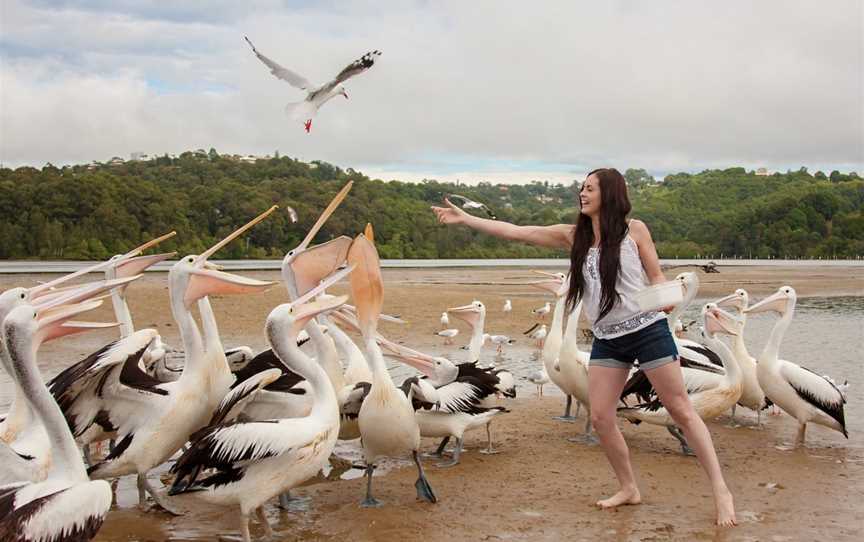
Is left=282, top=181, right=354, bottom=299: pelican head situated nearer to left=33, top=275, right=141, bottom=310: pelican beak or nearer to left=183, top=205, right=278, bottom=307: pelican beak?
left=183, top=205, right=278, bottom=307: pelican beak

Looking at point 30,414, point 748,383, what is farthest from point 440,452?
point 30,414

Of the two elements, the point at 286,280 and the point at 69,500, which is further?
the point at 286,280

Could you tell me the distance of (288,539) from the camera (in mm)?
4316

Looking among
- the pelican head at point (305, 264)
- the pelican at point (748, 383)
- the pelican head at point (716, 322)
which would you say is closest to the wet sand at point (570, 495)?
the pelican at point (748, 383)

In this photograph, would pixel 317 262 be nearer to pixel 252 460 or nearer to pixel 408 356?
pixel 408 356

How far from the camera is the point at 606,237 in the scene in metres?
4.27

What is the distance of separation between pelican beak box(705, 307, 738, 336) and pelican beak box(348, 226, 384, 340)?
315 cm

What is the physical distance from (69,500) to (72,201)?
123 feet

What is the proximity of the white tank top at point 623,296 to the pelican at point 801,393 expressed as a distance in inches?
112

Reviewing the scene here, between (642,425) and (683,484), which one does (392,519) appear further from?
(642,425)

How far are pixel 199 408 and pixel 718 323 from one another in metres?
4.23

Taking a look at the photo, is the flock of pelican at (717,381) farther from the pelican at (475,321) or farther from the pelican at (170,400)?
the pelican at (170,400)

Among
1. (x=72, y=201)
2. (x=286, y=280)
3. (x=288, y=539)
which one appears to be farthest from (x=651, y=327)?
(x=72, y=201)

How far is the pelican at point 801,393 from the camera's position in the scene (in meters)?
6.38
